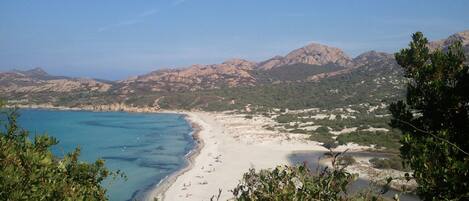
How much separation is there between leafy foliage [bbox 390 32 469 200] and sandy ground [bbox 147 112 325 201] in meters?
9.51

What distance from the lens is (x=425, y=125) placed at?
8891 millimetres

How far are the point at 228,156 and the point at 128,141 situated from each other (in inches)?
996

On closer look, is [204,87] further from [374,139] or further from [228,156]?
[228,156]

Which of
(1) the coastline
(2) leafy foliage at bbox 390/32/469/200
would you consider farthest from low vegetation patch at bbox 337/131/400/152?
(2) leafy foliage at bbox 390/32/469/200

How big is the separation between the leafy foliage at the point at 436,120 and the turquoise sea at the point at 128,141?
11.7 metres

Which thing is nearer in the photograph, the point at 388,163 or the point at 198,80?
the point at 388,163

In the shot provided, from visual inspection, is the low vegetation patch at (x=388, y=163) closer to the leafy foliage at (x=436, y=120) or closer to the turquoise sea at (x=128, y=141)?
the turquoise sea at (x=128, y=141)

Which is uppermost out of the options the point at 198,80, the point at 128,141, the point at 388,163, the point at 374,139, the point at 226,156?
the point at 198,80

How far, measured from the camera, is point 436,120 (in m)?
8.66

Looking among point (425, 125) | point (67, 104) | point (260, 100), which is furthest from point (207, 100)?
point (425, 125)

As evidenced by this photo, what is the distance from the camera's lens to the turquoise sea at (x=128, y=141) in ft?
134

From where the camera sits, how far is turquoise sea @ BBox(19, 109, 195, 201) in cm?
4072

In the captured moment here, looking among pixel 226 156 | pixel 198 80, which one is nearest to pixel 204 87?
pixel 198 80

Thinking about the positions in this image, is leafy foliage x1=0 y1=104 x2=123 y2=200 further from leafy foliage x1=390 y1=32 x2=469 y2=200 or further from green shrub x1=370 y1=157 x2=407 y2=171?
green shrub x1=370 y1=157 x2=407 y2=171
